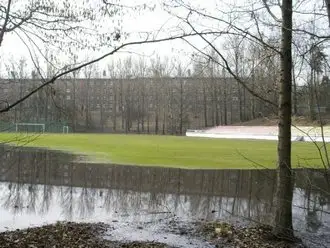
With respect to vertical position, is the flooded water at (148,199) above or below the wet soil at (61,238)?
below

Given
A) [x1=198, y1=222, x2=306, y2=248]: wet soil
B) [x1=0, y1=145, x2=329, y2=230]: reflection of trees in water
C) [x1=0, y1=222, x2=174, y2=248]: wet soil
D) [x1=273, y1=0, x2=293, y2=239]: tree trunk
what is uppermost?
[x1=273, y1=0, x2=293, y2=239]: tree trunk

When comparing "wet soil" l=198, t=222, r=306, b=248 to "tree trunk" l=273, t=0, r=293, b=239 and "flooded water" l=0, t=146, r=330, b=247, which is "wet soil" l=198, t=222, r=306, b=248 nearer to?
"tree trunk" l=273, t=0, r=293, b=239

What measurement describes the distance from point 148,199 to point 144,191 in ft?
5.60

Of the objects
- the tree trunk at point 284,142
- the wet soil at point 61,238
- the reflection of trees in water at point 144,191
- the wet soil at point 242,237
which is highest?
the tree trunk at point 284,142

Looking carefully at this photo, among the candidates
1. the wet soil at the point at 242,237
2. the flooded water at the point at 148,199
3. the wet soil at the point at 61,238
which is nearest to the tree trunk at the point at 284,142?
the wet soil at the point at 242,237

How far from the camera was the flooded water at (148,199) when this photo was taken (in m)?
11.4

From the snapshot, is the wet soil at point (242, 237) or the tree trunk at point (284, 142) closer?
the wet soil at point (242, 237)

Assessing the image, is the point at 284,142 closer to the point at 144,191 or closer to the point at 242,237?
the point at 242,237

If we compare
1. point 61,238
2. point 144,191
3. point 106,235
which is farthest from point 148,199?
point 61,238

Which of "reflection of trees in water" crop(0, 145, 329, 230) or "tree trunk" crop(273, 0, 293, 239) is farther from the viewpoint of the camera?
"reflection of trees in water" crop(0, 145, 329, 230)

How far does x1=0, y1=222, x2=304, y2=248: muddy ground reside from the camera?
358 inches

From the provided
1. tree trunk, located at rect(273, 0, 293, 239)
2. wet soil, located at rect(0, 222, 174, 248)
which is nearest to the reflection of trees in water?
tree trunk, located at rect(273, 0, 293, 239)

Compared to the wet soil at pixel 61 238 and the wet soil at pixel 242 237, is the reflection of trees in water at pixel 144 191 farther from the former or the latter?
the wet soil at pixel 61 238

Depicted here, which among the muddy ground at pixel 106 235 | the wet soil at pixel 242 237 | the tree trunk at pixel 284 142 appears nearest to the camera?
the muddy ground at pixel 106 235
